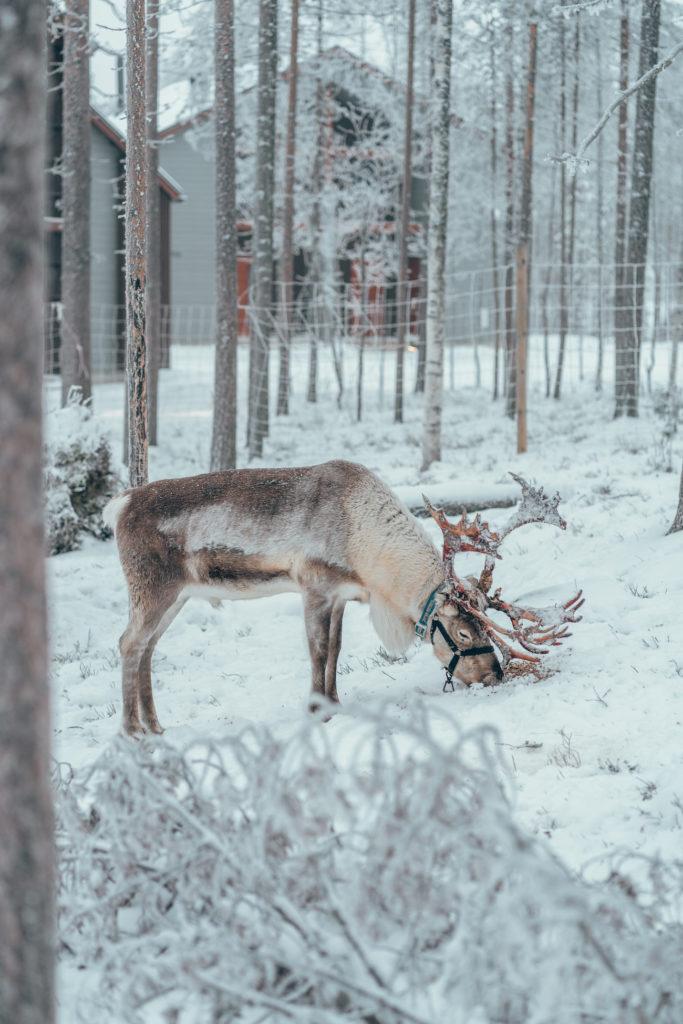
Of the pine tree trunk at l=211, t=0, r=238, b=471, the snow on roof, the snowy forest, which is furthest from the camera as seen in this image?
the snow on roof

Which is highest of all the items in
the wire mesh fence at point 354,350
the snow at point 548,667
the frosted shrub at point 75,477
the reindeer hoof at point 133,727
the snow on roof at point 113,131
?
the snow on roof at point 113,131

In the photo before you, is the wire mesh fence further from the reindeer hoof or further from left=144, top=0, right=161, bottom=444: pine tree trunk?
the reindeer hoof

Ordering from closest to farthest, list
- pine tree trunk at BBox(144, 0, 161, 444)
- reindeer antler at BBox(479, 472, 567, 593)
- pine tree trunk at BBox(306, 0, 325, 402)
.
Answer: reindeer antler at BBox(479, 472, 567, 593), pine tree trunk at BBox(144, 0, 161, 444), pine tree trunk at BBox(306, 0, 325, 402)

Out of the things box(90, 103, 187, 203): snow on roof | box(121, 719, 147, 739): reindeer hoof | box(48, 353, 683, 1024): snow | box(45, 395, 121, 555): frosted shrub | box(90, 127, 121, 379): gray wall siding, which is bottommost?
box(121, 719, 147, 739): reindeer hoof

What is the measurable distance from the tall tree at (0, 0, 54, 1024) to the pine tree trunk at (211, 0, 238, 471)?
10772 millimetres

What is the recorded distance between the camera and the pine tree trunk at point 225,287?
41.8ft

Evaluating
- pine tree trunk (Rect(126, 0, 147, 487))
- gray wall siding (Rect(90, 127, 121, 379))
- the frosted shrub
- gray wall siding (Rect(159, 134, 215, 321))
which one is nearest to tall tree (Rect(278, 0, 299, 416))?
gray wall siding (Rect(90, 127, 121, 379))

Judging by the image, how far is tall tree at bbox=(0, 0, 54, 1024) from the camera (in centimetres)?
204

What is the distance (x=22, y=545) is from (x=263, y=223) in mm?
15478

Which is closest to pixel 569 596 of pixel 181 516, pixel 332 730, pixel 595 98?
pixel 332 730

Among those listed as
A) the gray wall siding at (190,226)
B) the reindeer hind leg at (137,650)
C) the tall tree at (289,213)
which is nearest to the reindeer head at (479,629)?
the reindeer hind leg at (137,650)

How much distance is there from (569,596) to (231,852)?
4.68 metres

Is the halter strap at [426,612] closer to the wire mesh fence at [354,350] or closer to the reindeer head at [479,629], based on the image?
the reindeer head at [479,629]

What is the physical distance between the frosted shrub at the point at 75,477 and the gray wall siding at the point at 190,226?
73.8 ft
